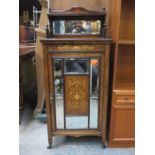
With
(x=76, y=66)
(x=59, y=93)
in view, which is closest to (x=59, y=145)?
(x=59, y=93)

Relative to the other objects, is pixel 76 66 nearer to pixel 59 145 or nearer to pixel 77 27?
pixel 77 27

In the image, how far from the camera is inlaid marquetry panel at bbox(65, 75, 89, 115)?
2016 millimetres

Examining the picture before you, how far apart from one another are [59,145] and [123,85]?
0.97 m

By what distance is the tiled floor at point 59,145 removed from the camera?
2.14 metres

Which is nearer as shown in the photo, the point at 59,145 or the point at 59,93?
the point at 59,93

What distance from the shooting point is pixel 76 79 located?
6.61 ft

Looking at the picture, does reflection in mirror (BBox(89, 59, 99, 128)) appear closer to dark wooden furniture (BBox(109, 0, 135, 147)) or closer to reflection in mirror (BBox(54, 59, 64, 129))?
dark wooden furniture (BBox(109, 0, 135, 147))

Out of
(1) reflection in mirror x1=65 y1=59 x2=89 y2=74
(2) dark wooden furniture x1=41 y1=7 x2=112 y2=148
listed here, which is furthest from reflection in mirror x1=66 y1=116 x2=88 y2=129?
(1) reflection in mirror x1=65 y1=59 x2=89 y2=74

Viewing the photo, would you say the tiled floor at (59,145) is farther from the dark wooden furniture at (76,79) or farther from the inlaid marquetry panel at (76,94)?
the inlaid marquetry panel at (76,94)
